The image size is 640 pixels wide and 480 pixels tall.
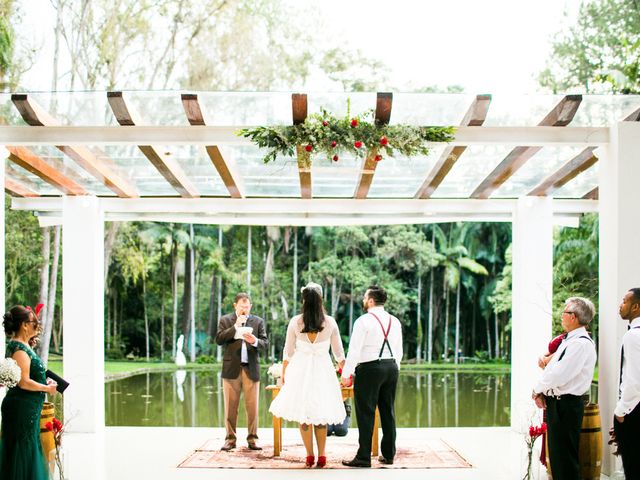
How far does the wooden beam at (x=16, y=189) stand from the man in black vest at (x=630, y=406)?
20.0 feet

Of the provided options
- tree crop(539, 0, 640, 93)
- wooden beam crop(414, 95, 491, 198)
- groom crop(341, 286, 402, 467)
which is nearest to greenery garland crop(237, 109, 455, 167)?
wooden beam crop(414, 95, 491, 198)

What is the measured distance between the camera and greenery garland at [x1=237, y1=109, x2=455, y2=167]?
6.23m

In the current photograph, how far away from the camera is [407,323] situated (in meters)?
22.8

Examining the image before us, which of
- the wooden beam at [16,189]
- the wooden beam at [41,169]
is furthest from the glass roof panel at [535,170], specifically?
the wooden beam at [16,189]

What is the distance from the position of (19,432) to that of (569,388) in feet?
11.8

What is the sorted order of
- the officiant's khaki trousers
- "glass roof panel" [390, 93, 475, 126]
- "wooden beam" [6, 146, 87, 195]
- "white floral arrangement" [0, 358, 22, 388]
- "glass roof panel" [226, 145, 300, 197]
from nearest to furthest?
"white floral arrangement" [0, 358, 22, 388], "glass roof panel" [390, 93, 475, 126], "wooden beam" [6, 146, 87, 195], "glass roof panel" [226, 145, 300, 197], the officiant's khaki trousers

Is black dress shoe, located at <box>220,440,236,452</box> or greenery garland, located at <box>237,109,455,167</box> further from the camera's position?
black dress shoe, located at <box>220,440,236,452</box>

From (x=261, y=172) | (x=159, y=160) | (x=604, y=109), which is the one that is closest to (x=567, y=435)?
(x=604, y=109)

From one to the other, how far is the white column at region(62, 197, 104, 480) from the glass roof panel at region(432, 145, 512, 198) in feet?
12.4

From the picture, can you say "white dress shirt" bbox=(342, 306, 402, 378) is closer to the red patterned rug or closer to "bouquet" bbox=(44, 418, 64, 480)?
the red patterned rug

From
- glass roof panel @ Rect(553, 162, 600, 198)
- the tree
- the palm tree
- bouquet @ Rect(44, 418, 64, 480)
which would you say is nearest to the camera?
bouquet @ Rect(44, 418, 64, 480)

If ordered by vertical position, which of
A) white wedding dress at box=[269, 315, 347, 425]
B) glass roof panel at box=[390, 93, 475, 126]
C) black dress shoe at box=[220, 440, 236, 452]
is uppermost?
glass roof panel at box=[390, 93, 475, 126]

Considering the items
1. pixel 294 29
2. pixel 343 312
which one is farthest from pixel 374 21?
pixel 343 312

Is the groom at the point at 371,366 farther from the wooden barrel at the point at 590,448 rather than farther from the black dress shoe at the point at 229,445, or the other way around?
the wooden barrel at the point at 590,448
